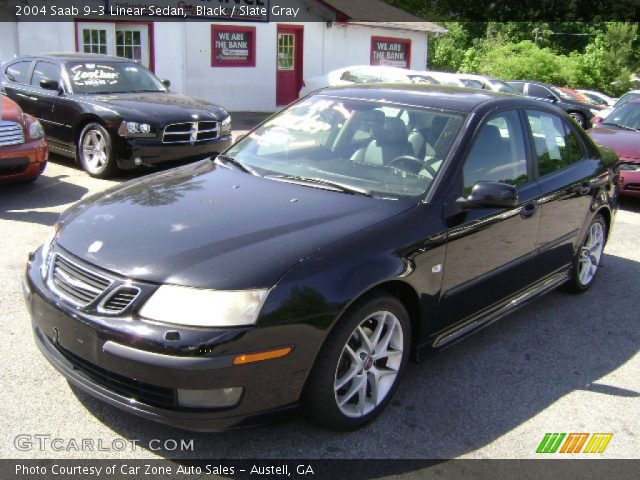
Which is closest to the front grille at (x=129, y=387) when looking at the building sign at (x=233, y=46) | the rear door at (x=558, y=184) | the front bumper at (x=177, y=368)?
the front bumper at (x=177, y=368)

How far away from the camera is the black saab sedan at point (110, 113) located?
881 cm

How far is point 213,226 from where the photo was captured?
134 inches

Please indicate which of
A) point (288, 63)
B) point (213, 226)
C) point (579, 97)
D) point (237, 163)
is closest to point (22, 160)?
point (237, 163)

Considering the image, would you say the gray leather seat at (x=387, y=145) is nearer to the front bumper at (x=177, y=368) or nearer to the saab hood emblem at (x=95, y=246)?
the front bumper at (x=177, y=368)

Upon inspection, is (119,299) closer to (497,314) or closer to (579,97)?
(497,314)

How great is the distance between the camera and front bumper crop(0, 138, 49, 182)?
7.73m

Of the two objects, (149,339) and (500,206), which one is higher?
(500,206)

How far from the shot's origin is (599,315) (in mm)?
5270

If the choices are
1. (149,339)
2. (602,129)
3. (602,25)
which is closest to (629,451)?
(149,339)

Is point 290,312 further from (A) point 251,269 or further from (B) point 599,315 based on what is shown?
(B) point 599,315

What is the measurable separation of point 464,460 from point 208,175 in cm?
220

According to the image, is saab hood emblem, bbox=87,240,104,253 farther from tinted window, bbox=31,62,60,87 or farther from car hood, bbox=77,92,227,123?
tinted window, bbox=31,62,60,87

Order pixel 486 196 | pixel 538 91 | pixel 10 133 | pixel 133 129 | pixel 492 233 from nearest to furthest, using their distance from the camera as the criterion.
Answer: pixel 486 196 < pixel 492 233 < pixel 10 133 < pixel 133 129 < pixel 538 91

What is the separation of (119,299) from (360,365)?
3.84ft
